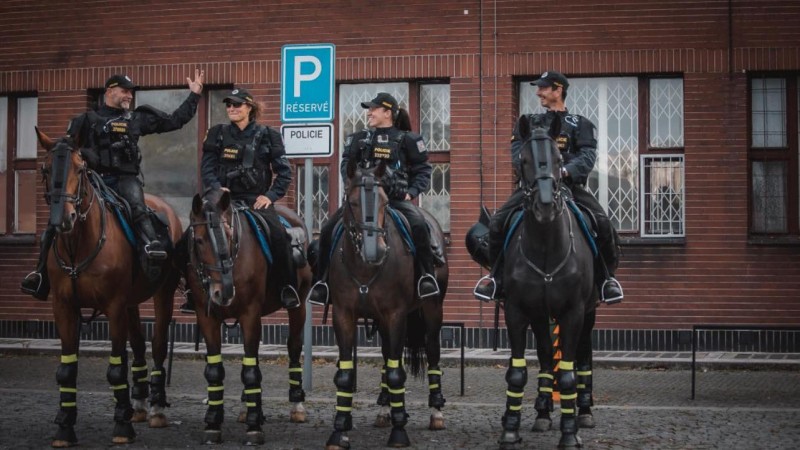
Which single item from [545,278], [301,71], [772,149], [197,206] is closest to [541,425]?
[545,278]

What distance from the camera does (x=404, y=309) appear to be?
11516 millimetres

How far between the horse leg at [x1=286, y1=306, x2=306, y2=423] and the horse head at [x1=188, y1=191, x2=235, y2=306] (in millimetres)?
1800

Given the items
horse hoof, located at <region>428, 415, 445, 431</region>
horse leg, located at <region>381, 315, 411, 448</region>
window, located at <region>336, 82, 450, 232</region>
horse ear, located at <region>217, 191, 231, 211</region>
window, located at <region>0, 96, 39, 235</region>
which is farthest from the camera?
window, located at <region>0, 96, 39, 235</region>

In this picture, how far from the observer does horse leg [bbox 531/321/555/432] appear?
38.6 ft

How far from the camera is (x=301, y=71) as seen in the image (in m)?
15.5

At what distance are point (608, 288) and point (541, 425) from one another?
1430mm

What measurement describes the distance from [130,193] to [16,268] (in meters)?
10.7

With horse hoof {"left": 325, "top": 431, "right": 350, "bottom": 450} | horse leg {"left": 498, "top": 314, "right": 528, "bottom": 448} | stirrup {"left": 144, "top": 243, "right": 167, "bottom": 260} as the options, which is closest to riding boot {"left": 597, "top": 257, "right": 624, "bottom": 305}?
horse leg {"left": 498, "top": 314, "right": 528, "bottom": 448}

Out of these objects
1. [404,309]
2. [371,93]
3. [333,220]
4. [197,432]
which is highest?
[371,93]

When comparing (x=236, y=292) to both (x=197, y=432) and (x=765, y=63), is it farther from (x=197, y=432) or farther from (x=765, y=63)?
(x=765, y=63)

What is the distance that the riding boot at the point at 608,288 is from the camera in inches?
467

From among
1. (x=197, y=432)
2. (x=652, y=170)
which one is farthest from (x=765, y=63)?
(x=197, y=432)

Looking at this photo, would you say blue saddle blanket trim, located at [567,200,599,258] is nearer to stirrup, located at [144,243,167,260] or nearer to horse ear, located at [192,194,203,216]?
horse ear, located at [192,194,203,216]

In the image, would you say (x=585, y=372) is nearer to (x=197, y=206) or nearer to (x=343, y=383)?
(x=343, y=383)
